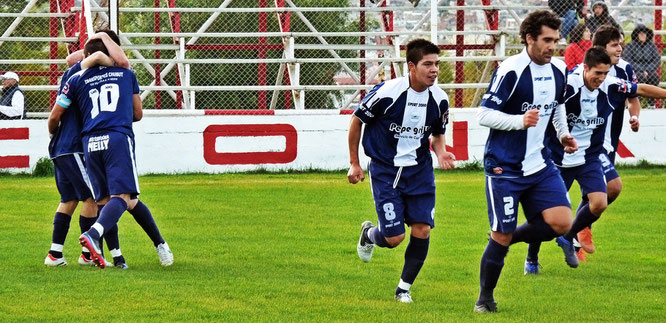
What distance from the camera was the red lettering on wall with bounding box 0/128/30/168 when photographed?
59.0 ft

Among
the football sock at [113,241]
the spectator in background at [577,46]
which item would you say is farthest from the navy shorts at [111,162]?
the spectator in background at [577,46]

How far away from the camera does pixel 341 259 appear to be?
1005cm

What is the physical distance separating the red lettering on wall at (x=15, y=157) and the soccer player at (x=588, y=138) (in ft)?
34.5

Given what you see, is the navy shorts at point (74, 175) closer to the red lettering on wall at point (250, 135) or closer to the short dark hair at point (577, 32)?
the red lettering on wall at point (250, 135)

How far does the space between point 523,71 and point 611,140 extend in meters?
2.95

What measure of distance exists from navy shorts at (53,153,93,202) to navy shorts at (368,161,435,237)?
2629 millimetres

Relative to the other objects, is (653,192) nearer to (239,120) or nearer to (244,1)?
(239,120)

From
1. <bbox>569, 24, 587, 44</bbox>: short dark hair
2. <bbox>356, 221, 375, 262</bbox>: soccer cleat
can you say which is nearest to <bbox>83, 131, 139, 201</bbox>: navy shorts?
<bbox>356, 221, 375, 262</bbox>: soccer cleat

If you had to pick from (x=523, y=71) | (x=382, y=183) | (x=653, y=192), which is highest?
(x=523, y=71)

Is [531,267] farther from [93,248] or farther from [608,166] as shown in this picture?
[93,248]

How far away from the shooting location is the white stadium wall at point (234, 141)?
18078 mm

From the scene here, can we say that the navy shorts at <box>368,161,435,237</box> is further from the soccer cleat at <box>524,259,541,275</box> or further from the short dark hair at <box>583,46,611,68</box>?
the short dark hair at <box>583,46,611,68</box>

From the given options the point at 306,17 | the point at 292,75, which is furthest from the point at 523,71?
the point at 306,17

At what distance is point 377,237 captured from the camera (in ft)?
27.8
